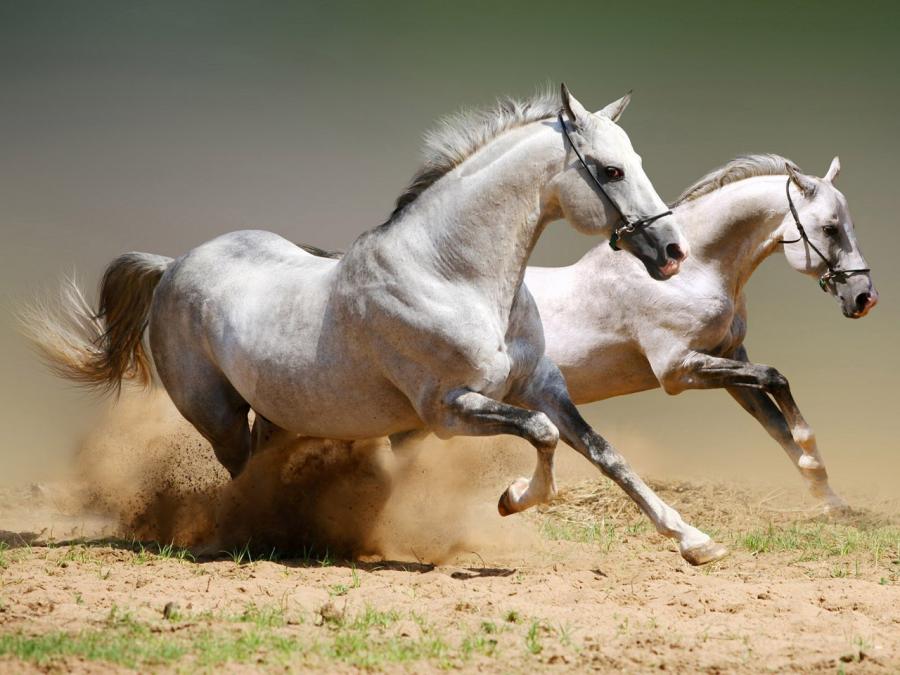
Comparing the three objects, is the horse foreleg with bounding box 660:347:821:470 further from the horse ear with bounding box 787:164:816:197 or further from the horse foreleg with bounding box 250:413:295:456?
Result: the horse foreleg with bounding box 250:413:295:456

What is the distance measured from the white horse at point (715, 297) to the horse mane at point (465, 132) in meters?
1.76

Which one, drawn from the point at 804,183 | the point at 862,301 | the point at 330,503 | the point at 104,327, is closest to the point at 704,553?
the point at 330,503

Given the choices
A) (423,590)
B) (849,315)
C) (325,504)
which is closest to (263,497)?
(325,504)

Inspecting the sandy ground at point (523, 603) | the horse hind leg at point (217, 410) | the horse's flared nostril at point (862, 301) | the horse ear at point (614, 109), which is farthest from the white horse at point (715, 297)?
the horse hind leg at point (217, 410)

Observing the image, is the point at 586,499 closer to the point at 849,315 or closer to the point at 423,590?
the point at 849,315

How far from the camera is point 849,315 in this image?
6.06 m

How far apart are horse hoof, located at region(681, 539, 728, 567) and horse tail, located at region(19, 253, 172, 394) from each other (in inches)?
124

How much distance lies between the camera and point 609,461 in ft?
15.0

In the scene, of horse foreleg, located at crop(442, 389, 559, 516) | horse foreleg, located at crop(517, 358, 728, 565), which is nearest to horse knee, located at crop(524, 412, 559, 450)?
horse foreleg, located at crop(442, 389, 559, 516)

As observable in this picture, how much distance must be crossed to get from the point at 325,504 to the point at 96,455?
2.13 m

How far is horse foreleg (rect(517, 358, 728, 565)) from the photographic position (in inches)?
170

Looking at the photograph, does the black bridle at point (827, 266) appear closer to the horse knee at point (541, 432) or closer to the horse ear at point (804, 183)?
the horse ear at point (804, 183)

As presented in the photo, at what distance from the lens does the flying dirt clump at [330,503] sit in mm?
5086

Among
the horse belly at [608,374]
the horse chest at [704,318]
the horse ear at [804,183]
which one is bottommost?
the horse belly at [608,374]
